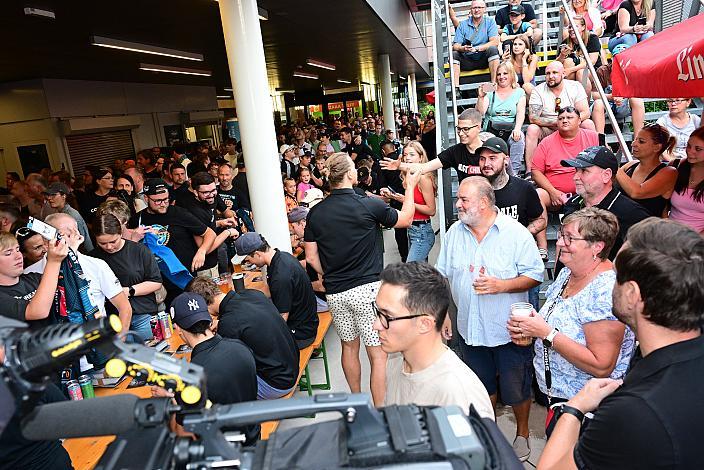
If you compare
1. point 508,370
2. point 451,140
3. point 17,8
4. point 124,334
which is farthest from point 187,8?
point 124,334

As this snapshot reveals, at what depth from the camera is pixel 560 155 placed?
4.47m

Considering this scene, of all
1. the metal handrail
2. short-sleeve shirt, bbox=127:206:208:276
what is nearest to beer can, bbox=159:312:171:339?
short-sleeve shirt, bbox=127:206:208:276

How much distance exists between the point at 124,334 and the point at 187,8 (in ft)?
20.9

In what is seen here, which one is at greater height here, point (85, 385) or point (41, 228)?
point (41, 228)

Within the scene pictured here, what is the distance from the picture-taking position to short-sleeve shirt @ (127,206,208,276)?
4.80 metres

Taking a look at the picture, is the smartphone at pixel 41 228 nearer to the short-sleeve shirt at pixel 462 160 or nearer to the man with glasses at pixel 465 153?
the man with glasses at pixel 465 153

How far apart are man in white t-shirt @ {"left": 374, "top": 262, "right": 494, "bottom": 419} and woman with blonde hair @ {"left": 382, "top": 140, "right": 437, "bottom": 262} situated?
10.2ft

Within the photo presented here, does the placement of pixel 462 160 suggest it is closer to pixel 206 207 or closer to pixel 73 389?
pixel 206 207

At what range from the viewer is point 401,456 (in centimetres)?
89

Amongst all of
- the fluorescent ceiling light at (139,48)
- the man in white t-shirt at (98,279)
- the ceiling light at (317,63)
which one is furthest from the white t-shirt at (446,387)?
the ceiling light at (317,63)

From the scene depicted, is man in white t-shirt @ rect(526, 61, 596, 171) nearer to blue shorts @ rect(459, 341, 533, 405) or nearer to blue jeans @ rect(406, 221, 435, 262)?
blue jeans @ rect(406, 221, 435, 262)

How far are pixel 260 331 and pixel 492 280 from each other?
61.8 inches

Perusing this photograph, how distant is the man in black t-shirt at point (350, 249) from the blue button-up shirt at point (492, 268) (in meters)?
0.70

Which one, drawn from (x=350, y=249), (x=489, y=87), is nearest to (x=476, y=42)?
(x=489, y=87)
